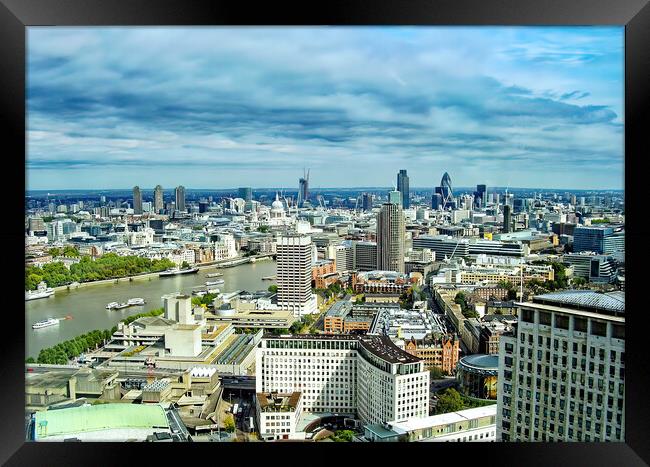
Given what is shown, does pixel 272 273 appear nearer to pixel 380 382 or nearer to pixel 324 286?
pixel 324 286

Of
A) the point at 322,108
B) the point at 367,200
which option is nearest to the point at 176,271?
the point at 367,200

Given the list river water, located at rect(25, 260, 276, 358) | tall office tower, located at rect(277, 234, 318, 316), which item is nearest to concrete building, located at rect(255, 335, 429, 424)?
tall office tower, located at rect(277, 234, 318, 316)

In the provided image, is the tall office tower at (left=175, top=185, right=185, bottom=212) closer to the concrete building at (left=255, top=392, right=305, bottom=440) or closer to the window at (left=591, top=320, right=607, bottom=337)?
the concrete building at (left=255, top=392, right=305, bottom=440)

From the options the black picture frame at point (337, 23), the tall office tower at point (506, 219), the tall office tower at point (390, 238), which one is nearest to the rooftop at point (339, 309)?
the tall office tower at point (390, 238)

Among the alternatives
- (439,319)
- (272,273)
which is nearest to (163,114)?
(272,273)

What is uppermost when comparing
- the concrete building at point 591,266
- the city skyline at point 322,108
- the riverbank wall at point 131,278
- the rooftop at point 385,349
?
the city skyline at point 322,108

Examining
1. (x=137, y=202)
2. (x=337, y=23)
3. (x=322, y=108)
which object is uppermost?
(x=322, y=108)

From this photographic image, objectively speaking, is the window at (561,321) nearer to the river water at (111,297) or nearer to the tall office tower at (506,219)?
the tall office tower at (506,219)

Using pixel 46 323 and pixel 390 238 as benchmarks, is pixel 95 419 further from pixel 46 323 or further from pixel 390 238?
pixel 390 238
